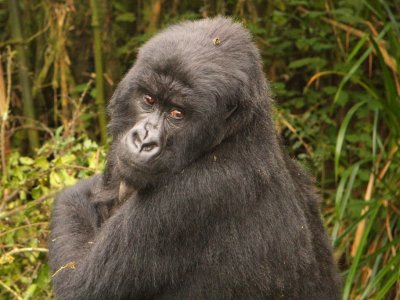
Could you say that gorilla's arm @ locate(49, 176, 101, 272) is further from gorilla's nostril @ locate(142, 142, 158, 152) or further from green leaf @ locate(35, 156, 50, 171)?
gorilla's nostril @ locate(142, 142, 158, 152)

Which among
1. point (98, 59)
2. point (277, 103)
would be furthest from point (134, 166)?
point (98, 59)

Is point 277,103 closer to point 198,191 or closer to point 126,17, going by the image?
point 198,191

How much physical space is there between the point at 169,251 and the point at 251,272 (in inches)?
14.8

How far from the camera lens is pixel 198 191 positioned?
11.0ft

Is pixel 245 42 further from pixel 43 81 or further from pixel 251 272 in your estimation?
pixel 43 81

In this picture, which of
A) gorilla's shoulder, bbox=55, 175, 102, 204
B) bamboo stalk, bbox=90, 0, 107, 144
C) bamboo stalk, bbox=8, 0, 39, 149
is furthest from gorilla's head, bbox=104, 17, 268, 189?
bamboo stalk, bbox=8, 0, 39, 149

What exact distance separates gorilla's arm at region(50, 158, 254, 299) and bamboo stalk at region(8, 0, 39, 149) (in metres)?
2.84

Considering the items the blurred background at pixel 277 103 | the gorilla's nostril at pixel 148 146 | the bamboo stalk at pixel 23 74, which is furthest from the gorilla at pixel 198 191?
the bamboo stalk at pixel 23 74

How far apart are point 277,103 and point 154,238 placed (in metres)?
2.05

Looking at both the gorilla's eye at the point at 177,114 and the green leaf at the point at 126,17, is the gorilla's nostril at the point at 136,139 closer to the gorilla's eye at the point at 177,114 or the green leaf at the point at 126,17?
the gorilla's eye at the point at 177,114

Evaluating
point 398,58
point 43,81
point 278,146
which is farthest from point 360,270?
point 43,81

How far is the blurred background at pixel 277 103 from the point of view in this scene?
4574 mm

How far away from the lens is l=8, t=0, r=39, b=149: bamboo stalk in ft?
20.0

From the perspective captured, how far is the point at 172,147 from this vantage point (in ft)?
11.2
